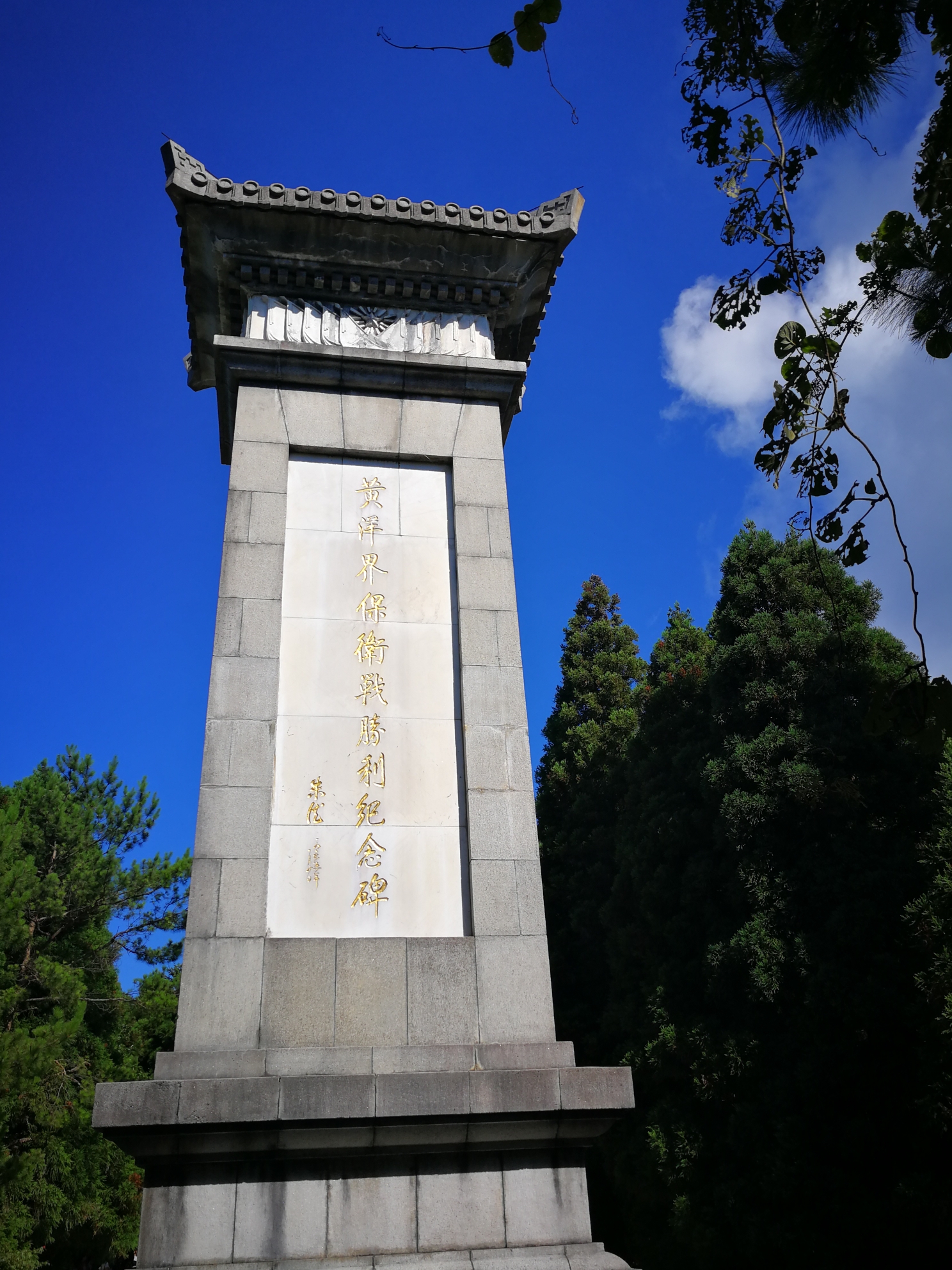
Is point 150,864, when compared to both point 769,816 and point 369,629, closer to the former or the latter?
point 769,816

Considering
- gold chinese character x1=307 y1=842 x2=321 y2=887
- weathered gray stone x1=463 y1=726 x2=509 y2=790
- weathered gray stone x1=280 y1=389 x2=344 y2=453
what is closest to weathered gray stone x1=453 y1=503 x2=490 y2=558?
weathered gray stone x1=280 y1=389 x2=344 y2=453

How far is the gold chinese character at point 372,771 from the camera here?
5.55m

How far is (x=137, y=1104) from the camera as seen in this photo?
14.3 feet

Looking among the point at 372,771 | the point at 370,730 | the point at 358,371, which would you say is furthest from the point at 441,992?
the point at 358,371

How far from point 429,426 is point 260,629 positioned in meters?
1.89

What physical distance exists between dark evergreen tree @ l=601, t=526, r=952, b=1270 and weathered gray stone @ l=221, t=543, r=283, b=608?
6359mm

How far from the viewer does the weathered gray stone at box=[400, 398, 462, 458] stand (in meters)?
6.70

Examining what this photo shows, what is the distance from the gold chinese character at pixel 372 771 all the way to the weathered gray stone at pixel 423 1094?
1.53 meters

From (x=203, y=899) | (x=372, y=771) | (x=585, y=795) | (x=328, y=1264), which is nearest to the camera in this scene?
(x=328, y=1264)

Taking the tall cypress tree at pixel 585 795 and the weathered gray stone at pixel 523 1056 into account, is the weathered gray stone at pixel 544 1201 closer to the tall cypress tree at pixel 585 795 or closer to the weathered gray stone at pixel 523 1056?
the weathered gray stone at pixel 523 1056

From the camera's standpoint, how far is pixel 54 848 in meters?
18.0

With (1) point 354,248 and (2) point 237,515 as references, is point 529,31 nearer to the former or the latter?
(2) point 237,515

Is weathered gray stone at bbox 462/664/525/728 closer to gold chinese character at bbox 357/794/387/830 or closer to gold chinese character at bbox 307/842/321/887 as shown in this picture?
gold chinese character at bbox 357/794/387/830

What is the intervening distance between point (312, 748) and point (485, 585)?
1.47m
